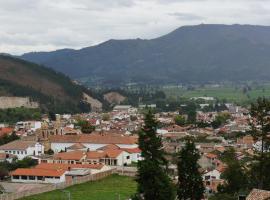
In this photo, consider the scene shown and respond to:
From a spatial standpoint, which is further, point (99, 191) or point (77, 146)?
point (77, 146)

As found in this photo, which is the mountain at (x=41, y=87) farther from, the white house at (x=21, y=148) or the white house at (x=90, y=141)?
the white house at (x=21, y=148)

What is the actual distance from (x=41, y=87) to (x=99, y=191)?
120465mm

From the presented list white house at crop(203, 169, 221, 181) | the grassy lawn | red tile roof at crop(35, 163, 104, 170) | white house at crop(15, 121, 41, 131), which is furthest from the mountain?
white house at crop(203, 169, 221, 181)

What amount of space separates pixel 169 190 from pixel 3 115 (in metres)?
85.4

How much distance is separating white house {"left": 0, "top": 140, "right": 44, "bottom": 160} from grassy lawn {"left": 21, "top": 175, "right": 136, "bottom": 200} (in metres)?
14.8

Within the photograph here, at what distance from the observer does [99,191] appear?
44469mm

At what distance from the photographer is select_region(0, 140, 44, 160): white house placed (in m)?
62.9

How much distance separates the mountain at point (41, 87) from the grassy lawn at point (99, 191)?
84.1m

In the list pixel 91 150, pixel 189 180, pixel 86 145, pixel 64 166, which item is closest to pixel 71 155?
pixel 91 150

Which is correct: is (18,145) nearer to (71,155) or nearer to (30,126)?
(71,155)

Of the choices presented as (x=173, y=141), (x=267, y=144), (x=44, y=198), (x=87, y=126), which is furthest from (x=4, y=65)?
(x=267, y=144)

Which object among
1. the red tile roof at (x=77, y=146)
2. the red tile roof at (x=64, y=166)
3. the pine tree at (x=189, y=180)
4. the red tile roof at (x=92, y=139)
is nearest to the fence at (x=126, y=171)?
the red tile roof at (x=64, y=166)

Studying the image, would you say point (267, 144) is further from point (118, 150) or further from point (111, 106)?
point (111, 106)

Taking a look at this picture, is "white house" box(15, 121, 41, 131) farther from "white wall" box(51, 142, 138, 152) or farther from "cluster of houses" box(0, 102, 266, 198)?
"white wall" box(51, 142, 138, 152)
